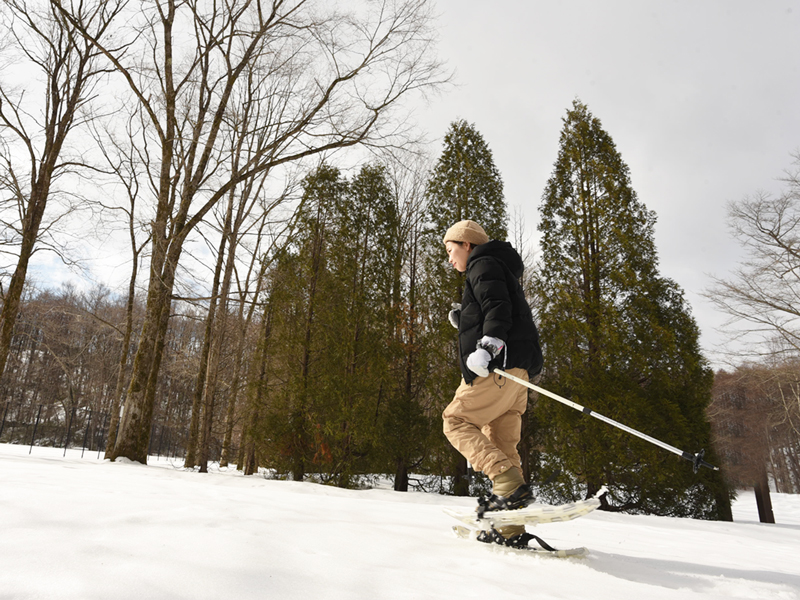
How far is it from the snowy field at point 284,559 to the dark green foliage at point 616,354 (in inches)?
194

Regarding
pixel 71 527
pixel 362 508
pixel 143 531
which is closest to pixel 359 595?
pixel 143 531

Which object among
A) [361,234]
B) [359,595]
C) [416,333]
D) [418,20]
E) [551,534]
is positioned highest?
[418,20]

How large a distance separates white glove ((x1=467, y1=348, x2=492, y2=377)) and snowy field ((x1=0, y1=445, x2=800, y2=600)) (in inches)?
37.4

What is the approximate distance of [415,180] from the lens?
40.9ft

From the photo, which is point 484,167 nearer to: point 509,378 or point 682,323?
point 682,323

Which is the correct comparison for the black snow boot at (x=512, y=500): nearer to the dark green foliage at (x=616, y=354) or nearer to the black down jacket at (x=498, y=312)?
the black down jacket at (x=498, y=312)

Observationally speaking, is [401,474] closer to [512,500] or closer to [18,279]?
[512,500]

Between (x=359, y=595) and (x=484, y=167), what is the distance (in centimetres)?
1096

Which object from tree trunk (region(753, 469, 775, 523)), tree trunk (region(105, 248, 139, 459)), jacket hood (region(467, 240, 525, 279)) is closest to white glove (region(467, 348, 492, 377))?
jacket hood (region(467, 240, 525, 279))

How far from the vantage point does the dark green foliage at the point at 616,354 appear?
794cm

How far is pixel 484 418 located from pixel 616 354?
6768 millimetres

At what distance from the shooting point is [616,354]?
334 inches

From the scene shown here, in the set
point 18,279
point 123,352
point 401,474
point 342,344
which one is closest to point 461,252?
point 342,344

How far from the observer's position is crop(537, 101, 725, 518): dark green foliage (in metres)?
7.94
